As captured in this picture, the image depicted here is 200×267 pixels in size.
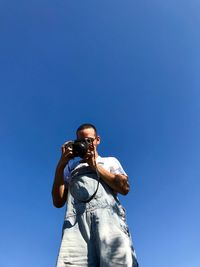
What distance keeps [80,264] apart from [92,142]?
134 centimetres

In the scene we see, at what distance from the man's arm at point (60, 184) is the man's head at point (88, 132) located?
1.52ft

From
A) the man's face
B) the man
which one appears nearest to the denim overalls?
the man

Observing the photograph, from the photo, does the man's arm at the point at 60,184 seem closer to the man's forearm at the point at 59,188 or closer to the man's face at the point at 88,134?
the man's forearm at the point at 59,188

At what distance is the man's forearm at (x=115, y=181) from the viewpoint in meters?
3.10

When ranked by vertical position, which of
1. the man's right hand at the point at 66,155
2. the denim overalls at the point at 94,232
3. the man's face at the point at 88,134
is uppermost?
the man's face at the point at 88,134

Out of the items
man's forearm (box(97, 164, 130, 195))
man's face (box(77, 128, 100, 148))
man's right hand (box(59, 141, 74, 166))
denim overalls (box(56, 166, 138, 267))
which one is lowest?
denim overalls (box(56, 166, 138, 267))

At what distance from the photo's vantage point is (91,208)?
287 cm

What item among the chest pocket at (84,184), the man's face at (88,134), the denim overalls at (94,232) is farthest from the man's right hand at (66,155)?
the man's face at (88,134)

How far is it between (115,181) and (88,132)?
86cm

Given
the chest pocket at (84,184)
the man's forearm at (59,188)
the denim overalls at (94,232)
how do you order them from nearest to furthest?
the denim overalls at (94,232)
the chest pocket at (84,184)
the man's forearm at (59,188)

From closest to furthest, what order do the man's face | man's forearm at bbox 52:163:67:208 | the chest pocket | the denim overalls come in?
the denim overalls, the chest pocket, man's forearm at bbox 52:163:67:208, the man's face

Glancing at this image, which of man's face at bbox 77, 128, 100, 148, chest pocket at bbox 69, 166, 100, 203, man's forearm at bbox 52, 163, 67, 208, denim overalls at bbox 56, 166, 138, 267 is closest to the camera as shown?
denim overalls at bbox 56, 166, 138, 267

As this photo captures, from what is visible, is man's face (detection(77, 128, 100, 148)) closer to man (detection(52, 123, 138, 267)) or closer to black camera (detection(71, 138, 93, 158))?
man (detection(52, 123, 138, 267))

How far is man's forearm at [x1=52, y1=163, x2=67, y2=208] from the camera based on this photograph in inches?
127
